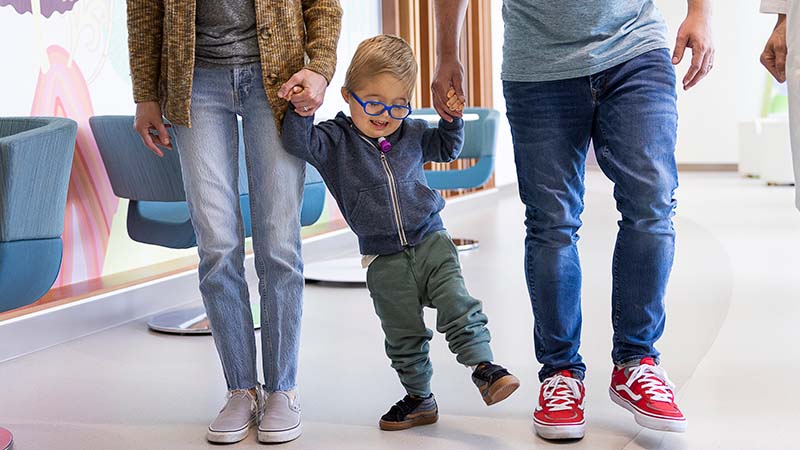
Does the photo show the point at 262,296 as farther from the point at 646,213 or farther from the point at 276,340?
the point at 646,213

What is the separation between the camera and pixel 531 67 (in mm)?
2057

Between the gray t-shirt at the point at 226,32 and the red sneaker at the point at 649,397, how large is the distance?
3.56 feet

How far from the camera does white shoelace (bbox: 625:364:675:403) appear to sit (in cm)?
203

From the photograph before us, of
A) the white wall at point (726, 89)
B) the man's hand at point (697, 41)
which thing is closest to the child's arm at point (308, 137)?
the man's hand at point (697, 41)

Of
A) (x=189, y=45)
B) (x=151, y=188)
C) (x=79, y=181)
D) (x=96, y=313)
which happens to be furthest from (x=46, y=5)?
(x=189, y=45)

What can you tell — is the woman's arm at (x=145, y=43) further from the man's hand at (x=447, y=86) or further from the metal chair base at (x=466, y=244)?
the metal chair base at (x=466, y=244)

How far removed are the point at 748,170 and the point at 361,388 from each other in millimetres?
8514

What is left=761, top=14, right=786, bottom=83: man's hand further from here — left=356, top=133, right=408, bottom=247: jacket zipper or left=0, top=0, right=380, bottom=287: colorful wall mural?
left=0, top=0, right=380, bottom=287: colorful wall mural

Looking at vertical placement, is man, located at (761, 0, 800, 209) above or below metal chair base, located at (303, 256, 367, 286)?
above

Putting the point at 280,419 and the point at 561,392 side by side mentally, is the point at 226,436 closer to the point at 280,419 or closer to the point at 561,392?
the point at 280,419

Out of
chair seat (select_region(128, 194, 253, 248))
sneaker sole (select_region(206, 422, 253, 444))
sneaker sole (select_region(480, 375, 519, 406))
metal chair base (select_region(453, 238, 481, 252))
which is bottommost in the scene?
metal chair base (select_region(453, 238, 481, 252))

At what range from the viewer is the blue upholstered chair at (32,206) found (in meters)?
1.98

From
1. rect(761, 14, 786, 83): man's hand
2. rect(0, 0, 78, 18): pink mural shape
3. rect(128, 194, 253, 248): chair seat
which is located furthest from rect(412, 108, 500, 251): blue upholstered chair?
rect(761, 14, 786, 83): man's hand

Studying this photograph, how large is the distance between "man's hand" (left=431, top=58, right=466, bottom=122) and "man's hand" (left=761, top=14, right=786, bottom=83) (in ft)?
2.25
